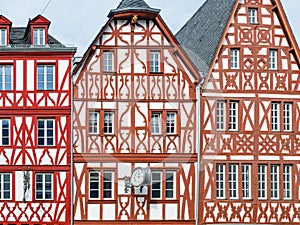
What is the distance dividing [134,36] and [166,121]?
12.5 feet

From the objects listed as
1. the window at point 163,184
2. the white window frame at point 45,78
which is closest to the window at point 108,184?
the window at point 163,184

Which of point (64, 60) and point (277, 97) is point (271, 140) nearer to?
point (277, 97)

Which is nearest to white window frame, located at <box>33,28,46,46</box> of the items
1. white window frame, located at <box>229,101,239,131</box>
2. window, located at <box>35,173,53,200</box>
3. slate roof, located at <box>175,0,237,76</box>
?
window, located at <box>35,173,53,200</box>

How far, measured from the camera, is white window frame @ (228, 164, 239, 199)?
3581cm

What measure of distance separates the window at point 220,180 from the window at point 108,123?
185 inches

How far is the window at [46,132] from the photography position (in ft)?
116

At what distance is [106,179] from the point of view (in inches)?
1393

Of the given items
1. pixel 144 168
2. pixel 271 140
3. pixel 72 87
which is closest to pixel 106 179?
pixel 144 168

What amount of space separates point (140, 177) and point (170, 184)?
180 centimetres

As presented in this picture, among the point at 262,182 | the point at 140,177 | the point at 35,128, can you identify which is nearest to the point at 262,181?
the point at 262,182

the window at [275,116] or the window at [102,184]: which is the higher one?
the window at [275,116]

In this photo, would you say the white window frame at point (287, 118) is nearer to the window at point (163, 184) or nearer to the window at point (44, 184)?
the window at point (163, 184)

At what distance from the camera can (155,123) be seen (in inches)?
1414

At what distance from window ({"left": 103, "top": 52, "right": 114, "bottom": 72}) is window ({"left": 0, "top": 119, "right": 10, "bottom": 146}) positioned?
461cm
